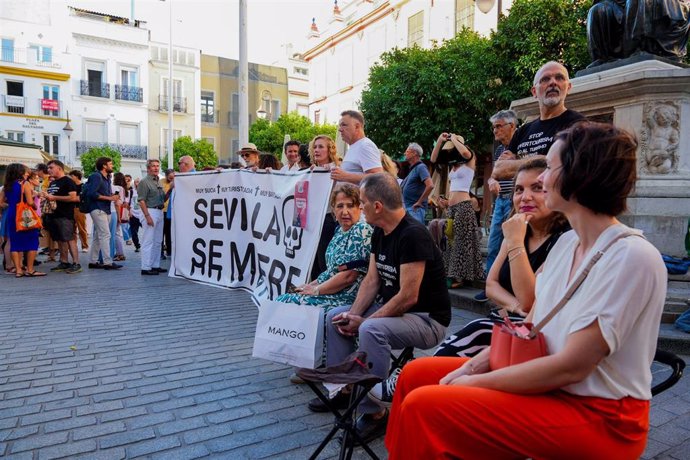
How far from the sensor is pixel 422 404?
1675 millimetres

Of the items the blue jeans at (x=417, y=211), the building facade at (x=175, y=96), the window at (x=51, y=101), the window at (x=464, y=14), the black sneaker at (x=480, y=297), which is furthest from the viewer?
the building facade at (x=175, y=96)

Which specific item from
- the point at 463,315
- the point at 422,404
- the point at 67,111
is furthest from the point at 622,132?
the point at 67,111

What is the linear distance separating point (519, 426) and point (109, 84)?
140 ft

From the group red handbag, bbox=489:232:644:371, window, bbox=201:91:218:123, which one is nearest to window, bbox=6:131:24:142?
window, bbox=201:91:218:123

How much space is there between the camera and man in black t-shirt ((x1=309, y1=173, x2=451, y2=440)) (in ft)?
9.66

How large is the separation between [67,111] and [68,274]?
108 feet

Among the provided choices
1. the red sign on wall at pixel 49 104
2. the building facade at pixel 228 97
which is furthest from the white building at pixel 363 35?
the red sign on wall at pixel 49 104

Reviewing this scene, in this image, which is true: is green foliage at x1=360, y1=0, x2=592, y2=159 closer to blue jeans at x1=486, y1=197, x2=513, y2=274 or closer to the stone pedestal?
the stone pedestal

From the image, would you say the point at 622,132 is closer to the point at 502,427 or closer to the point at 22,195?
the point at 502,427

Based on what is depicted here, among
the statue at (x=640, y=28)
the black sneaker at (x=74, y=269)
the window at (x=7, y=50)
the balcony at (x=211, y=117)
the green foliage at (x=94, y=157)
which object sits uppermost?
the window at (x=7, y=50)

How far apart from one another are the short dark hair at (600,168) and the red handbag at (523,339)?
14 cm

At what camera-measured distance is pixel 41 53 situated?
119ft

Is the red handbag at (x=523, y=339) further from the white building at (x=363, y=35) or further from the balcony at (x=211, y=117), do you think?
the balcony at (x=211, y=117)

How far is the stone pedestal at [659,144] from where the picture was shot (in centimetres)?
546
